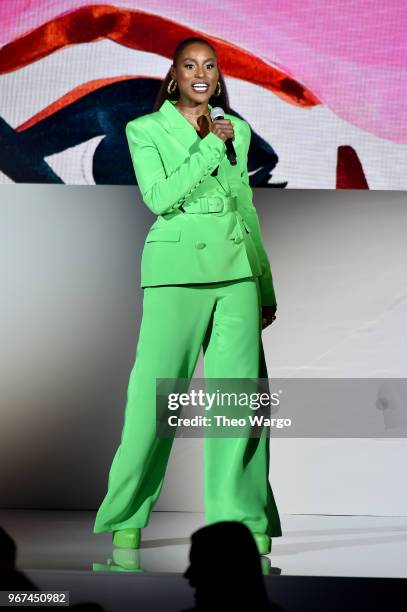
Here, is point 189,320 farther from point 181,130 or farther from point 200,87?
point 200,87

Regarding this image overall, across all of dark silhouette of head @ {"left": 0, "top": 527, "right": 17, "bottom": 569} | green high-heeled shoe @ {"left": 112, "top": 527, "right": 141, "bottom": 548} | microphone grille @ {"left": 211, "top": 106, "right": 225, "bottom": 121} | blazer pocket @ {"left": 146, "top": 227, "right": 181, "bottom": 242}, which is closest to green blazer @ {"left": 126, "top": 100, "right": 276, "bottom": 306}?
blazer pocket @ {"left": 146, "top": 227, "right": 181, "bottom": 242}

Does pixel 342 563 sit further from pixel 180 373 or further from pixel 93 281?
pixel 93 281

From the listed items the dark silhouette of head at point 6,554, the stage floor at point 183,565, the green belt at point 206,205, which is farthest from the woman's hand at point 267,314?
the dark silhouette of head at point 6,554

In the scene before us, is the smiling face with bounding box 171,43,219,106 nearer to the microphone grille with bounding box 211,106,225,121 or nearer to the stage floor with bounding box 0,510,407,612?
the microphone grille with bounding box 211,106,225,121

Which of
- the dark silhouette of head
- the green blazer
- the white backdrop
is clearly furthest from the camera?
the white backdrop

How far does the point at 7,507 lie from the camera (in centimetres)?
408

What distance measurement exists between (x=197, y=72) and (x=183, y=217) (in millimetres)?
391

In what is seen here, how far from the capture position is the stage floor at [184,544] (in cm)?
257

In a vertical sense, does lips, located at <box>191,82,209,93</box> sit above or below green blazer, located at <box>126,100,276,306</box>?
above

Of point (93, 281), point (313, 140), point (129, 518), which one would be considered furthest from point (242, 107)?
point (129, 518)

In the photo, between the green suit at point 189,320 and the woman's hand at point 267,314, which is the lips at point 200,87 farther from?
the woman's hand at point 267,314

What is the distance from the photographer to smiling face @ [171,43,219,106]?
2969mm

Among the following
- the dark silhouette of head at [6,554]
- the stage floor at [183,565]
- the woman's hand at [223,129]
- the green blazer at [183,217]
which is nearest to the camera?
the stage floor at [183,565]

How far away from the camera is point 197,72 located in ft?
9.75
